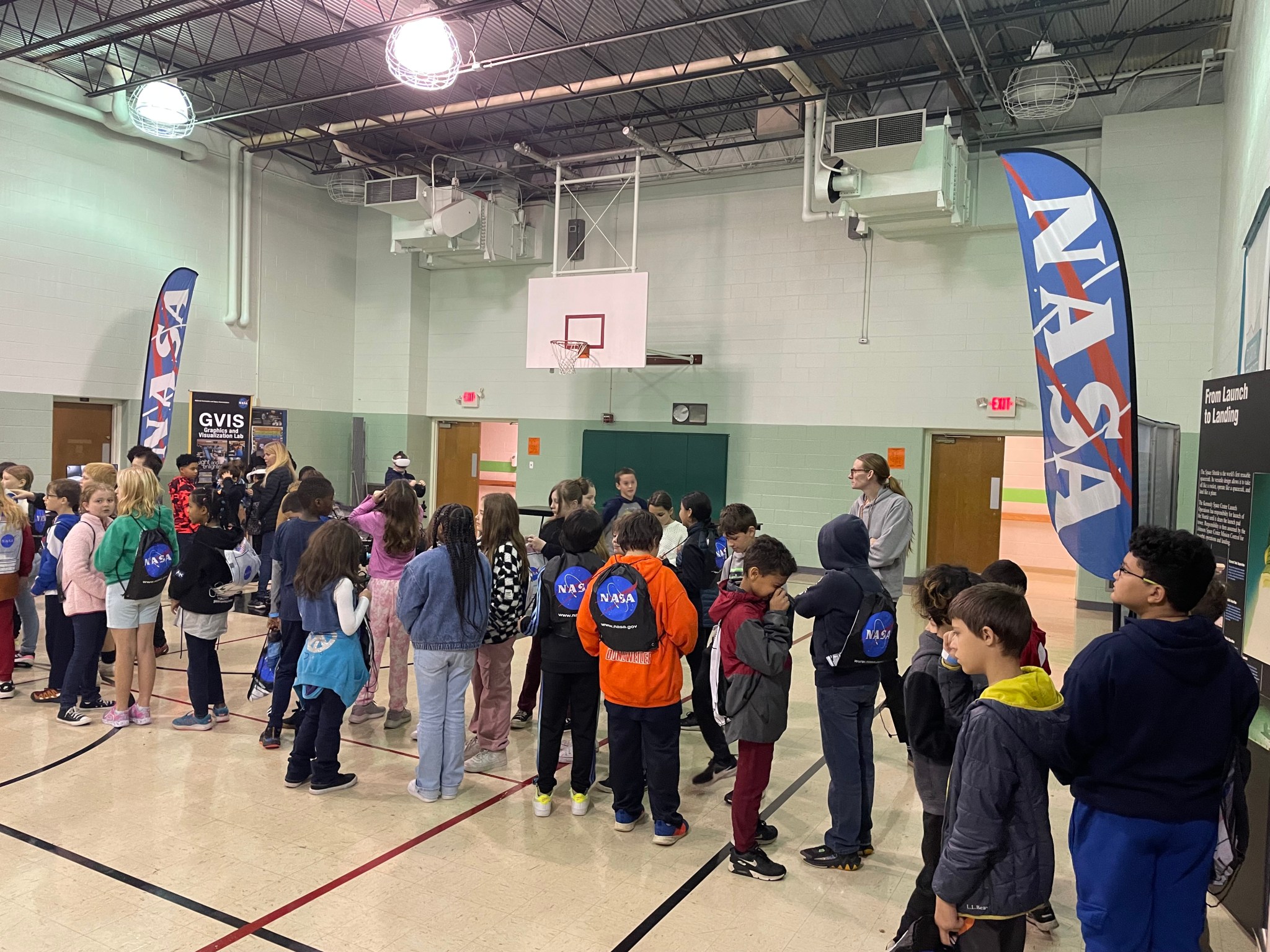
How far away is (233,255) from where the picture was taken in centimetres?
1152

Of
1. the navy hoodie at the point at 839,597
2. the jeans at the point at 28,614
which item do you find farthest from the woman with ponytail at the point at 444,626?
the jeans at the point at 28,614

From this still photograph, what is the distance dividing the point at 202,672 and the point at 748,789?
3107mm

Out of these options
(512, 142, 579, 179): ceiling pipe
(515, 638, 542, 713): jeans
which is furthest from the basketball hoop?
(515, 638, 542, 713): jeans

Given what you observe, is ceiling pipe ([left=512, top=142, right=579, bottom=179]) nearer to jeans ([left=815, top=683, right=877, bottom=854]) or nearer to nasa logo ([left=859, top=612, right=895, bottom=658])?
nasa logo ([left=859, top=612, right=895, bottom=658])

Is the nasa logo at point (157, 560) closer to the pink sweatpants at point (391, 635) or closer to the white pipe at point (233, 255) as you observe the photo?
the pink sweatpants at point (391, 635)

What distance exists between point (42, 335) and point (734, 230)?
27.4 ft

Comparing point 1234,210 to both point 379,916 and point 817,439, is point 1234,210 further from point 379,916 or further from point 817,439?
point 379,916

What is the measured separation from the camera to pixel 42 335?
9.52 metres

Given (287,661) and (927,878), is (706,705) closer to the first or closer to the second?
(927,878)

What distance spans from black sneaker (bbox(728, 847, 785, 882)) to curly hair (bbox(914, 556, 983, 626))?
1169 millimetres

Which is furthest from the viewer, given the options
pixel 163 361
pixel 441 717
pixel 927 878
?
pixel 163 361

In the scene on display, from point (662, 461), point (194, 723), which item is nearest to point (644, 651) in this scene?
point (194, 723)

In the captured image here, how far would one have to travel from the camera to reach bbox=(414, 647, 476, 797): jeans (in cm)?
366

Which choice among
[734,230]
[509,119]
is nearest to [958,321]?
[734,230]
